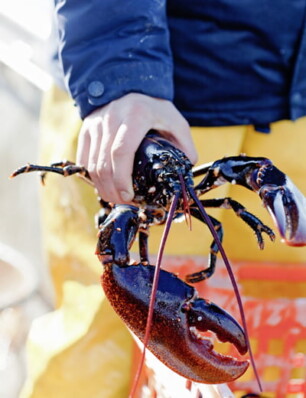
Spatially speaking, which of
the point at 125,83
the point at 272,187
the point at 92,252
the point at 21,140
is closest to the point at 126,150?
A: the point at 125,83

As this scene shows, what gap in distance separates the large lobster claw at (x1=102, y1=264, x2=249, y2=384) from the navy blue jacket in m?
0.31

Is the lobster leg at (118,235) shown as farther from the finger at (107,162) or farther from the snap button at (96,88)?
the snap button at (96,88)

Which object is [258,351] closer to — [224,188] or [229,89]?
[224,188]

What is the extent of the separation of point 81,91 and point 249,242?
0.46m

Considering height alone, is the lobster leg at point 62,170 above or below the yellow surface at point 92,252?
above

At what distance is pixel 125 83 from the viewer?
0.94 m

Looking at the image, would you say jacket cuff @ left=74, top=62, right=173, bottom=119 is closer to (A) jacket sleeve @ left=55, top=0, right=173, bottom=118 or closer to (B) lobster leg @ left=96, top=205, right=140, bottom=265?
(A) jacket sleeve @ left=55, top=0, right=173, bottom=118

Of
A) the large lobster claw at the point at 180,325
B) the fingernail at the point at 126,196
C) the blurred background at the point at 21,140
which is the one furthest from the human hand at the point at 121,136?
the blurred background at the point at 21,140

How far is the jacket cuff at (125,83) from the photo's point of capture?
938mm

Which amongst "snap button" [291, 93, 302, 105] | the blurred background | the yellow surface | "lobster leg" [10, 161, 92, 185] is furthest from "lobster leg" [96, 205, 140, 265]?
the blurred background

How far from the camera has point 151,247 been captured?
1156 millimetres

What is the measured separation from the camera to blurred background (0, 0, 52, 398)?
1918 millimetres

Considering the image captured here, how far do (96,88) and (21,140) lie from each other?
1395 millimetres

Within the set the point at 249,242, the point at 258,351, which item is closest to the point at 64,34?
the point at 249,242
